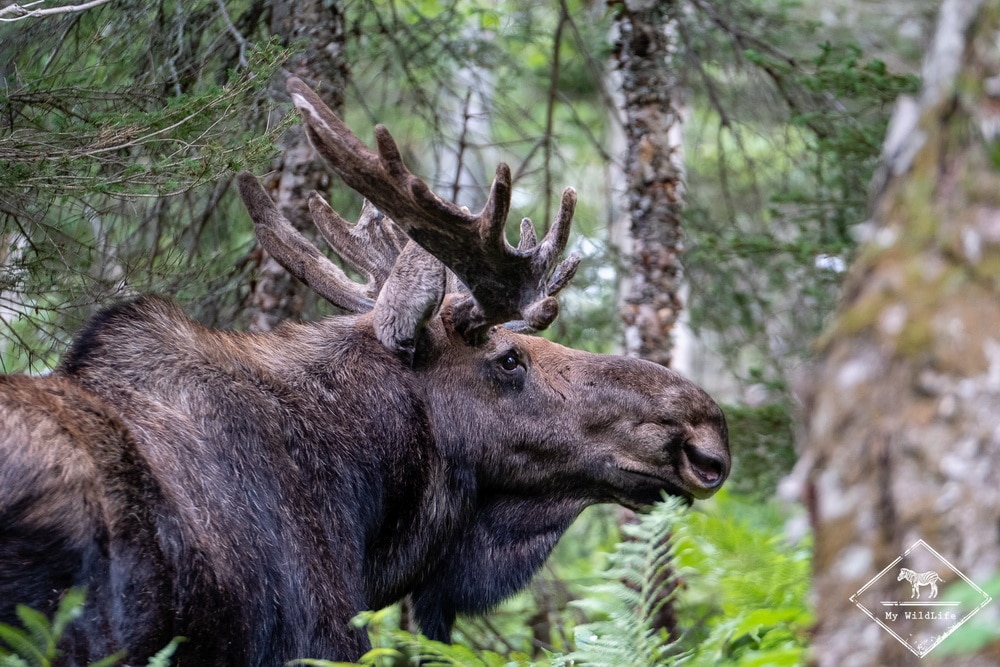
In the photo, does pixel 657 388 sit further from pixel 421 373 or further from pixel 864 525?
pixel 864 525

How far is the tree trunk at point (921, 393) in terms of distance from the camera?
1.68 m

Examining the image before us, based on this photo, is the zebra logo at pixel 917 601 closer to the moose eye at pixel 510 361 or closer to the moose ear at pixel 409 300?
the moose ear at pixel 409 300

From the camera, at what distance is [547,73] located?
357 inches

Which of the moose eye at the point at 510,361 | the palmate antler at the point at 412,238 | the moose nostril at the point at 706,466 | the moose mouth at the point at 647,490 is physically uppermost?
the palmate antler at the point at 412,238

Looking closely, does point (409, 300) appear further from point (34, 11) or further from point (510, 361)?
point (34, 11)

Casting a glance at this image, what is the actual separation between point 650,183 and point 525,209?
6.46 ft

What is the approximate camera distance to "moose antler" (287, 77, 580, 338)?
12.7 feet

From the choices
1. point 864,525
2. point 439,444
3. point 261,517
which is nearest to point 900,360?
point 864,525

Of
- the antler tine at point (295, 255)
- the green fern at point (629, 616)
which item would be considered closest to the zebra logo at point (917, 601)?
the green fern at point (629, 616)

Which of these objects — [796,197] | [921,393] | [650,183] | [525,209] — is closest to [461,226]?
[650,183]

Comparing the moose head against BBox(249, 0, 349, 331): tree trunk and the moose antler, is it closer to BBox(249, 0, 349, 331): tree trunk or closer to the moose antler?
the moose antler

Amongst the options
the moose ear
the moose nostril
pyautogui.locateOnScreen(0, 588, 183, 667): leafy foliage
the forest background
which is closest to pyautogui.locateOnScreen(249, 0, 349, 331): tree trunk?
the forest background

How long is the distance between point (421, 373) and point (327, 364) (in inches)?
16.5

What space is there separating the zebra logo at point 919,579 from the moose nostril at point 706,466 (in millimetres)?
2723
